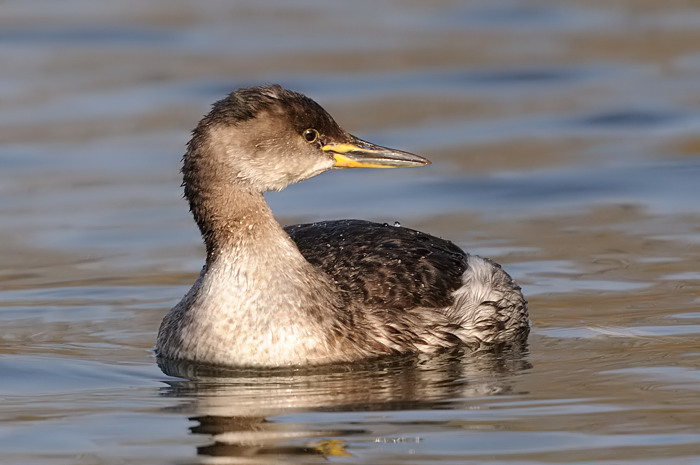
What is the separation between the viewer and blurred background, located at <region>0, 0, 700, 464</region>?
7664 mm

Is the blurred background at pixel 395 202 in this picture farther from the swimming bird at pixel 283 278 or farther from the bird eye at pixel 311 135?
the bird eye at pixel 311 135

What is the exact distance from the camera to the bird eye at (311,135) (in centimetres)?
940

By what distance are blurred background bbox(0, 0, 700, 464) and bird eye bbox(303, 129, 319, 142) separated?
1446 millimetres

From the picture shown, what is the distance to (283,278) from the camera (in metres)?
9.10

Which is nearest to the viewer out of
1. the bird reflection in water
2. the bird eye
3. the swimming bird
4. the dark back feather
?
the bird reflection in water

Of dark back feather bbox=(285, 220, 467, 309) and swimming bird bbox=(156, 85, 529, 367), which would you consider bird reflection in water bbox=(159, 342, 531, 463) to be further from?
dark back feather bbox=(285, 220, 467, 309)

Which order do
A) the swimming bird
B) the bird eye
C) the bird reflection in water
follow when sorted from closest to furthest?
the bird reflection in water
the swimming bird
the bird eye

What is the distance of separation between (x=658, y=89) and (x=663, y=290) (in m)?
6.73

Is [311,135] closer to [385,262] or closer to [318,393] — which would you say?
[385,262]

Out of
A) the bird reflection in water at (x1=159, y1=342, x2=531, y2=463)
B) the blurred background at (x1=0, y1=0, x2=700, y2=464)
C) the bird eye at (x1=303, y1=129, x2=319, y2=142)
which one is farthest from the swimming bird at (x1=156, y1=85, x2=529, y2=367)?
the blurred background at (x1=0, y1=0, x2=700, y2=464)

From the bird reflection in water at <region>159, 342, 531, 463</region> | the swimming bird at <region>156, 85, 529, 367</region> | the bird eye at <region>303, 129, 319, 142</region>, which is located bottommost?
the bird reflection in water at <region>159, 342, 531, 463</region>

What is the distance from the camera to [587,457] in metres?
6.99

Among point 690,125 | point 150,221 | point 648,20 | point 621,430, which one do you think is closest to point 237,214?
point 621,430

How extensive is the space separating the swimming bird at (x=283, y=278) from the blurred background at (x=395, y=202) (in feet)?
1.04
